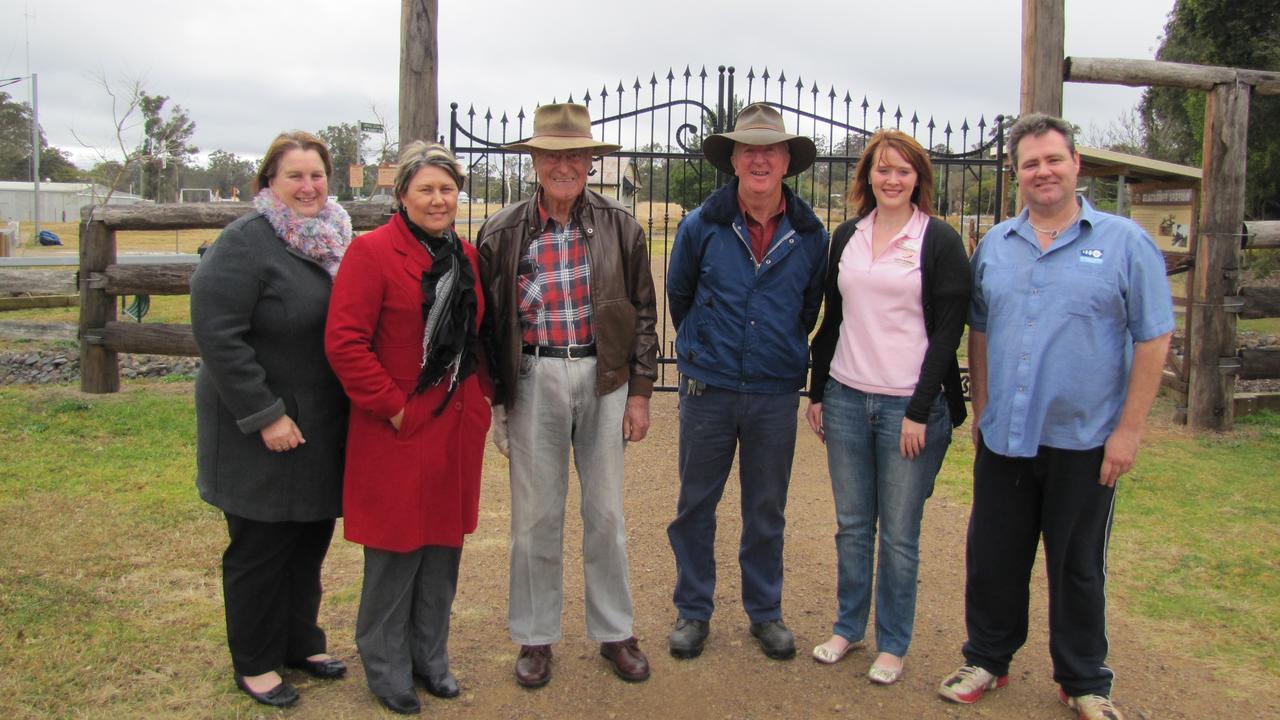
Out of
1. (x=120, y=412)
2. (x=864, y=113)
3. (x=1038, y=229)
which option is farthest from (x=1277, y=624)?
(x=120, y=412)

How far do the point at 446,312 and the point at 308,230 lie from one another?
1.74 ft

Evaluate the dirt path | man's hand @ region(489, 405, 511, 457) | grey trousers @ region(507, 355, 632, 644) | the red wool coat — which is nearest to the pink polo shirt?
grey trousers @ region(507, 355, 632, 644)

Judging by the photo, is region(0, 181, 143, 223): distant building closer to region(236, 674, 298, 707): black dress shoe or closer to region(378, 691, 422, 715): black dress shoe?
region(236, 674, 298, 707): black dress shoe

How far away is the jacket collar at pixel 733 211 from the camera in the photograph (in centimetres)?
372

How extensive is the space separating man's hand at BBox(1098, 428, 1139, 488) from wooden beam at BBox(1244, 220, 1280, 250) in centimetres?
603

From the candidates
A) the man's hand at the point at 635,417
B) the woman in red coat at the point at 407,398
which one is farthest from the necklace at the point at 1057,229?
the woman in red coat at the point at 407,398

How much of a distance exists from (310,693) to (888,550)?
214 centimetres

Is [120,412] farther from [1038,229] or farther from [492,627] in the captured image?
[1038,229]

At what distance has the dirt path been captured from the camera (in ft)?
11.4

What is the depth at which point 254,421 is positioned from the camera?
10.2ft

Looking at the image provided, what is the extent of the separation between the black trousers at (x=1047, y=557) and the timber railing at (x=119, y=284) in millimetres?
6147

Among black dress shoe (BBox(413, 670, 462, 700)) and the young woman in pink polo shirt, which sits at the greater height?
the young woman in pink polo shirt

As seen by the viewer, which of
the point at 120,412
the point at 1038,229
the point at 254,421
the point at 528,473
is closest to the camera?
the point at 254,421

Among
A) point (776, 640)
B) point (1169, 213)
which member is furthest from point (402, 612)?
point (1169, 213)
